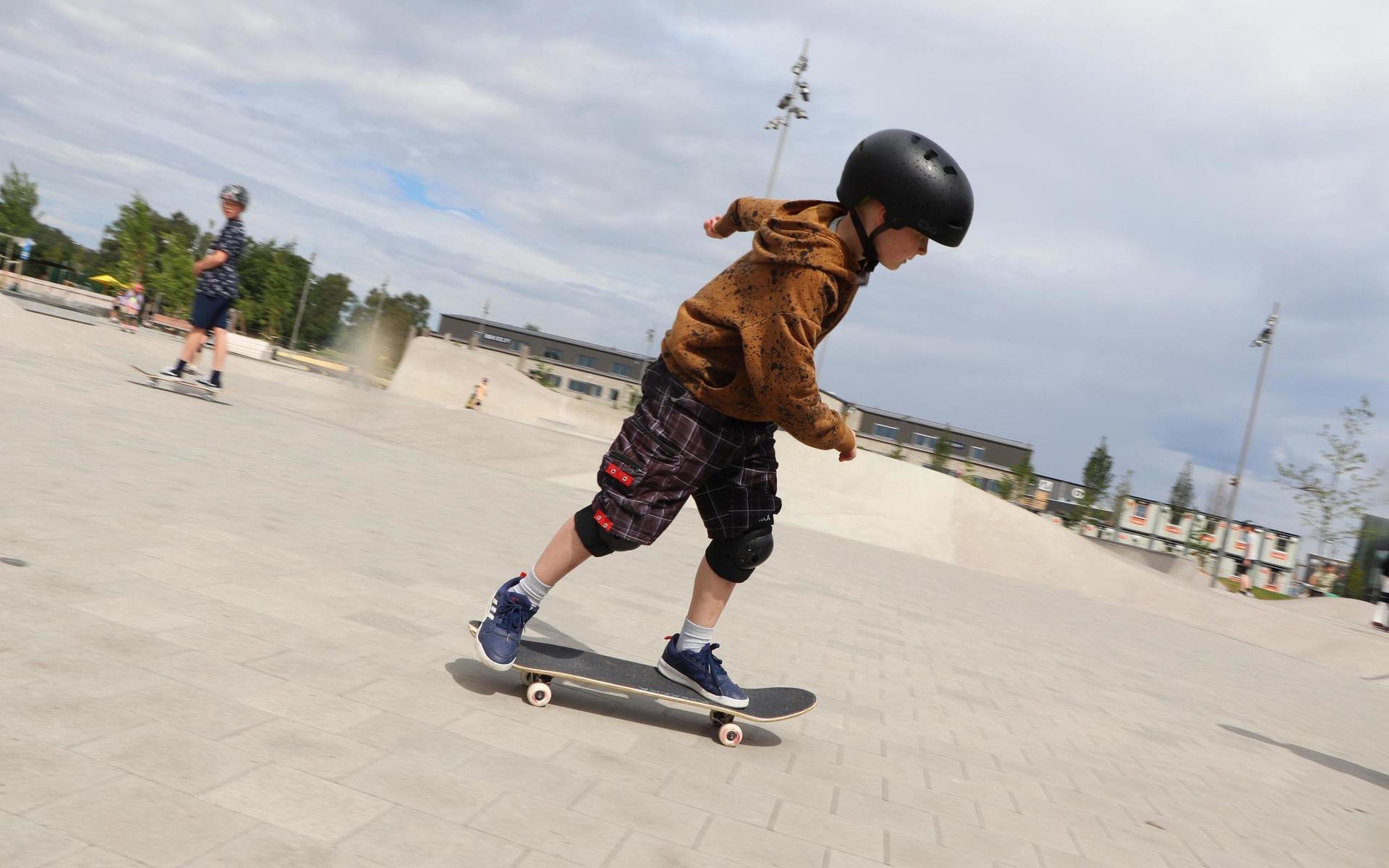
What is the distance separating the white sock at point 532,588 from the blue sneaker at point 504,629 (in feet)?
0.04

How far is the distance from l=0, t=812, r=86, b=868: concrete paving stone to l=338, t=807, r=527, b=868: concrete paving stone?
474mm

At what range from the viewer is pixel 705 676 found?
3.37 meters

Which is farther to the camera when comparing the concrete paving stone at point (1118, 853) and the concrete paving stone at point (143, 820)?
the concrete paving stone at point (1118, 853)

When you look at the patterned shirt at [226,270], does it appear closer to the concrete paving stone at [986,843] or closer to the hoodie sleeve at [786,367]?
the hoodie sleeve at [786,367]

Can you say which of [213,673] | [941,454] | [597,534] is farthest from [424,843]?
[941,454]

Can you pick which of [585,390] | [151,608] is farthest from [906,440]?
[151,608]

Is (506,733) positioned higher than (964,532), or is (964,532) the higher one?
(964,532)

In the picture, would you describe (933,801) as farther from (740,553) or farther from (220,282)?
(220,282)

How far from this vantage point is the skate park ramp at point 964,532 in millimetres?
15816

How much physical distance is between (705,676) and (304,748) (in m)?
1.50

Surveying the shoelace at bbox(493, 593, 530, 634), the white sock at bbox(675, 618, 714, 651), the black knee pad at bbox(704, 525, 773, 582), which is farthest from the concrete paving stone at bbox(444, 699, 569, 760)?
the black knee pad at bbox(704, 525, 773, 582)

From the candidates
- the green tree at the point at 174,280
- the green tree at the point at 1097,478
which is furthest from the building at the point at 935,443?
the green tree at the point at 174,280

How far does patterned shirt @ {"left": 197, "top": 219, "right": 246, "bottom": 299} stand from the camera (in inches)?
365

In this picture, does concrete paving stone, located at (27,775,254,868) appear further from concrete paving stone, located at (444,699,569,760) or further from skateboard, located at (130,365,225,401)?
skateboard, located at (130,365,225,401)
